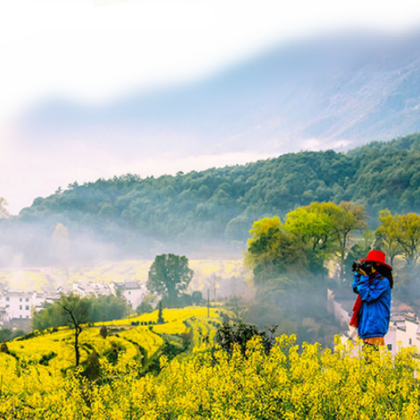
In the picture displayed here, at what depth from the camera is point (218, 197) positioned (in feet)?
71.8

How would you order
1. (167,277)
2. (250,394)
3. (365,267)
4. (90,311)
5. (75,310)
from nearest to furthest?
(250,394) < (365,267) < (75,310) < (90,311) < (167,277)

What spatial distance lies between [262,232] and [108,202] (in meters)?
11.2

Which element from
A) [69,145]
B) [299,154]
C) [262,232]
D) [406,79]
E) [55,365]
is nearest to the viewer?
[55,365]

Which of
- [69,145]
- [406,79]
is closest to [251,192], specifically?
[69,145]

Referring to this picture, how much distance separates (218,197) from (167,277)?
8.97m

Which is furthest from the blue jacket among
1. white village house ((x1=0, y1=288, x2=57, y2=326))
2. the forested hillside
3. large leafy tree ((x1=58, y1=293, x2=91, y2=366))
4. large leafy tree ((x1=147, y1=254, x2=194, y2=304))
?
the forested hillside

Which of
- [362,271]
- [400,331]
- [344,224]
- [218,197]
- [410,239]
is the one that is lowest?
[400,331]

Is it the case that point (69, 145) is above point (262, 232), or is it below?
above

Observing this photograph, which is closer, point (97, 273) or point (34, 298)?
point (34, 298)

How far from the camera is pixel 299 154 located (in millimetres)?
23453

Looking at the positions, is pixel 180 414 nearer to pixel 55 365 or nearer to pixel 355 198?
pixel 55 365

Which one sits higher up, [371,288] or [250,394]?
[371,288]

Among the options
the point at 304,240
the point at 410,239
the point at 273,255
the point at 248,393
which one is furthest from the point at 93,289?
the point at 248,393

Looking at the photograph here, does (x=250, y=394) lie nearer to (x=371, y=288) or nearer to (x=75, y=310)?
(x=371, y=288)
